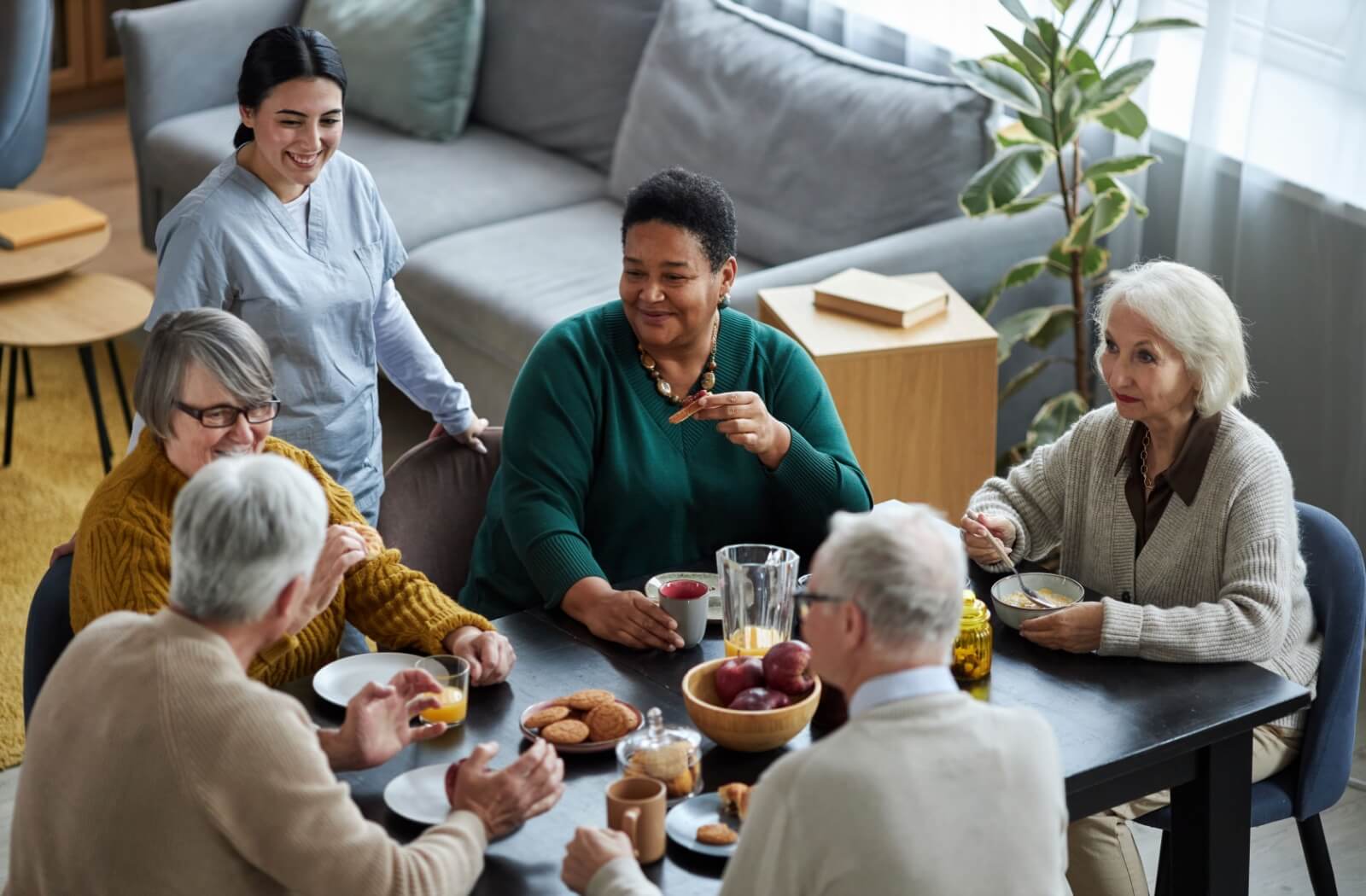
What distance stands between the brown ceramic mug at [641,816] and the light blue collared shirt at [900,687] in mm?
319

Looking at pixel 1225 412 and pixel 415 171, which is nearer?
pixel 1225 412

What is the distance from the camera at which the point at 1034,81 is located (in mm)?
3576

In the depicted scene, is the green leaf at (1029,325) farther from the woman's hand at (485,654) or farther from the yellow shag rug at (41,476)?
the yellow shag rug at (41,476)

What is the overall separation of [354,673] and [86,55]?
18.0ft

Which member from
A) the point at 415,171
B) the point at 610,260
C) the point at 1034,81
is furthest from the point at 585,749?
the point at 415,171

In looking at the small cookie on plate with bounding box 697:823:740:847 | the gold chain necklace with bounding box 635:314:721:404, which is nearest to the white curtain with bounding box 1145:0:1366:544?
the gold chain necklace with bounding box 635:314:721:404

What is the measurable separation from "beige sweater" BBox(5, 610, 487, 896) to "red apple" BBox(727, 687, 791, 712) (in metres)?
0.46

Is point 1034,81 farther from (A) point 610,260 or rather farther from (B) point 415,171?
(B) point 415,171

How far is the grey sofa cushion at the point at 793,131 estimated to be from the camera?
398cm

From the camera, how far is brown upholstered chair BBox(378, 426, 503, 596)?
267 cm

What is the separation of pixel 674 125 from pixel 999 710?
3.13 meters

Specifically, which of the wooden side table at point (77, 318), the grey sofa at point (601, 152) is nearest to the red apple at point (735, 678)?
the grey sofa at point (601, 152)

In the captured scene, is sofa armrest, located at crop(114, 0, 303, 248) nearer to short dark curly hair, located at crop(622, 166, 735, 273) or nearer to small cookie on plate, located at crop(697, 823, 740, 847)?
short dark curly hair, located at crop(622, 166, 735, 273)

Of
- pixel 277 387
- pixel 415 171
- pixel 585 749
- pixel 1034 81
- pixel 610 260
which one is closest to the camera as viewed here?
pixel 585 749
